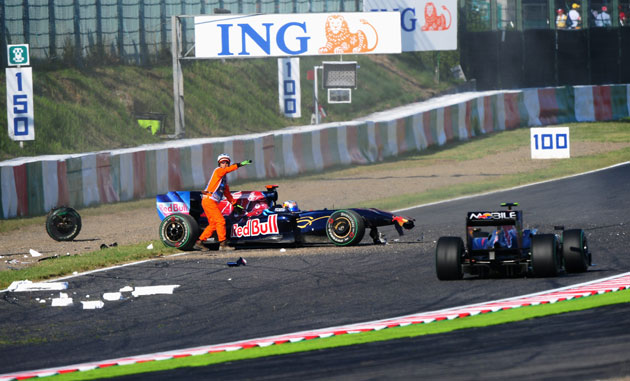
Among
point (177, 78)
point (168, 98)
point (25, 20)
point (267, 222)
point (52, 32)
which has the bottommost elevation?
point (267, 222)

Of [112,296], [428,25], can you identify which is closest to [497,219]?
[112,296]

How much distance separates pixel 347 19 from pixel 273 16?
200 cm

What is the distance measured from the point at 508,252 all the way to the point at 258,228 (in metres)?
4.83

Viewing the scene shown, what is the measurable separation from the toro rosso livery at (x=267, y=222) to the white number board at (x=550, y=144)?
551 inches

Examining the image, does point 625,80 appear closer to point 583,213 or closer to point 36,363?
point 583,213

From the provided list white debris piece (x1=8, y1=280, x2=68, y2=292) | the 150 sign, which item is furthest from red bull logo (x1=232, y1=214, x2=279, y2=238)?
the 150 sign

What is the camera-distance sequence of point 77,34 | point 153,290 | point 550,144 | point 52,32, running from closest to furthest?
1. point 153,290
2. point 550,144
3. point 52,32
4. point 77,34

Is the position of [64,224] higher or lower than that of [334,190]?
lower

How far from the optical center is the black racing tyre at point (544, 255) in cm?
1222

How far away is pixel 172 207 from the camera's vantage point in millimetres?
16828

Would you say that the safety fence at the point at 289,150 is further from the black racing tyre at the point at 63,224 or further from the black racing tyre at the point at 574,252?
the black racing tyre at the point at 574,252

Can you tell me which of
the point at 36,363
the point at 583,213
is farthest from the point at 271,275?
the point at 583,213

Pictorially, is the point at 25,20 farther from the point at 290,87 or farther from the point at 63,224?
the point at 63,224

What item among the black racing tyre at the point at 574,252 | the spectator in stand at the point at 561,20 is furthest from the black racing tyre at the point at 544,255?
the spectator in stand at the point at 561,20
